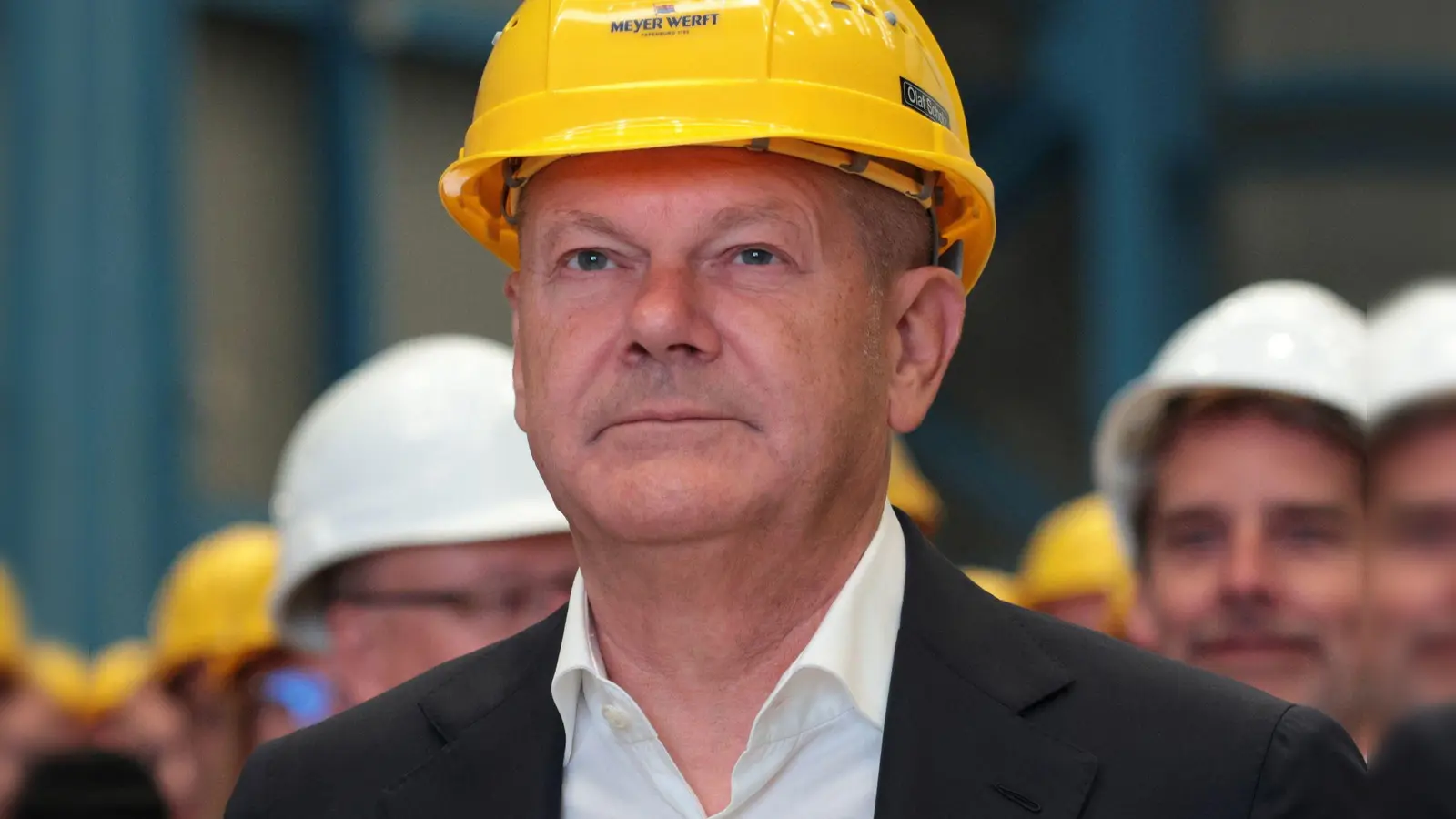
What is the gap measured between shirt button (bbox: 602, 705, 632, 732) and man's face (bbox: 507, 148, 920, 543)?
0.25 meters

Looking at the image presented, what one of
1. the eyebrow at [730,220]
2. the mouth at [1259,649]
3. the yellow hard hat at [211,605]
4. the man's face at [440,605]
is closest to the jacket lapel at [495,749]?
the eyebrow at [730,220]

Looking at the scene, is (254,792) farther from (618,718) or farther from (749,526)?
(749,526)

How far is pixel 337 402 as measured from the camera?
525cm

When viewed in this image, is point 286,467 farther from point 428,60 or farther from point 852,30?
point 428,60

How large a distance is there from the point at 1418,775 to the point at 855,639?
30.0 inches

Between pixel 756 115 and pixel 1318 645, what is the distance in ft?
7.18

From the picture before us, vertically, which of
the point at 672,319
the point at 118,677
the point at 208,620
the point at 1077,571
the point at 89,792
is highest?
the point at 672,319

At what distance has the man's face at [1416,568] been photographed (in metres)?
3.81

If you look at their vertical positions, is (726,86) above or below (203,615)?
above

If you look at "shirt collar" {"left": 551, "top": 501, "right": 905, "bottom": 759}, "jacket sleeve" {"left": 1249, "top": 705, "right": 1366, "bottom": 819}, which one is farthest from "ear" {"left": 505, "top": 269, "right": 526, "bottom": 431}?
"jacket sleeve" {"left": 1249, "top": 705, "right": 1366, "bottom": 819}

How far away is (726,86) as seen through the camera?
281 cm

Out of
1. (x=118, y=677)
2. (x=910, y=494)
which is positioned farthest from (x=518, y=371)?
(x=118, y=677)

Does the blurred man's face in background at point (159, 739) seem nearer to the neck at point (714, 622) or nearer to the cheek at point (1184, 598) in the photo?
the cheek at point (1184, 598)

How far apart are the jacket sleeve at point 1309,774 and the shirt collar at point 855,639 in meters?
0.50
